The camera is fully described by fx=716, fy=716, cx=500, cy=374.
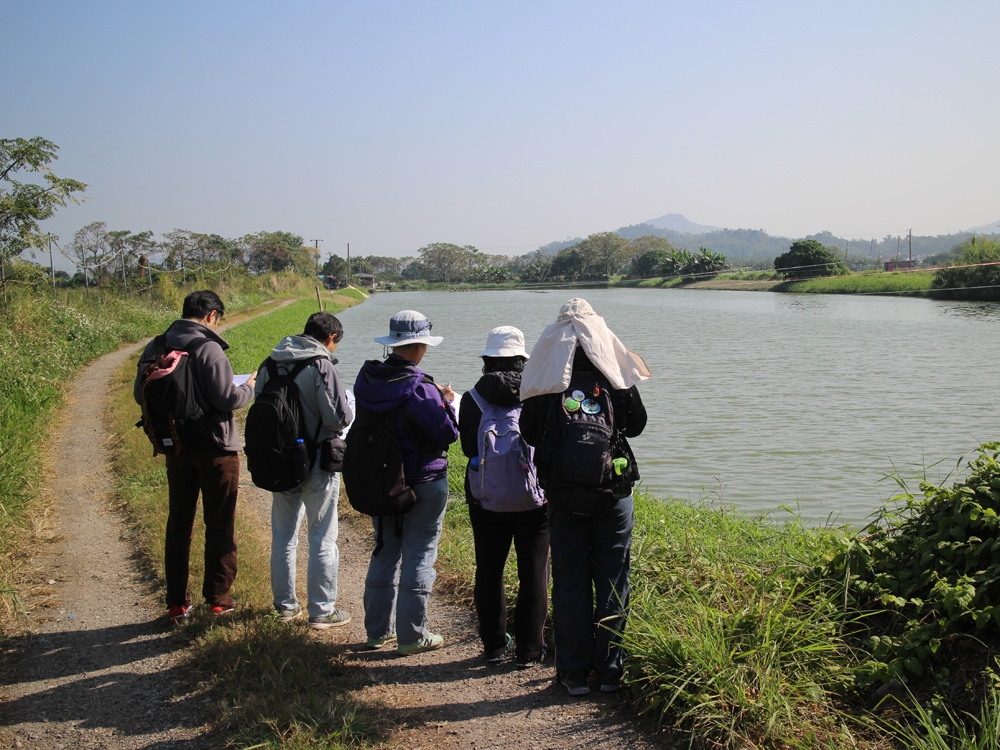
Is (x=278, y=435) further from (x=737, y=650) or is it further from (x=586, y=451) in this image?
(x=737, y=650)

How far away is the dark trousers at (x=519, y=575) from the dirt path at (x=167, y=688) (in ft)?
0.50

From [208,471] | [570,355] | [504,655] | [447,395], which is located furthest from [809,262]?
[208,471]

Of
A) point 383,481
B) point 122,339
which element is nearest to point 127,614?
point 383,481

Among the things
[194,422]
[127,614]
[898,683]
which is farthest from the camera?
[127,614]

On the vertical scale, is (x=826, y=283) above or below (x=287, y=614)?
above

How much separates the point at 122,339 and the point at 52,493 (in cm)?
1351

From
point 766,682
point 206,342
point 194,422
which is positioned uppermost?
point 206,342

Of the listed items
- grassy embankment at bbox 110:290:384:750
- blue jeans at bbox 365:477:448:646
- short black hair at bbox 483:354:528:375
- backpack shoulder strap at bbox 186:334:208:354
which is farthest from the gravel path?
short black hair at bbox 483:354:528:375

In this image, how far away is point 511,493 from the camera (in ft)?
11.4

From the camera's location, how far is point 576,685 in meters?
3.36

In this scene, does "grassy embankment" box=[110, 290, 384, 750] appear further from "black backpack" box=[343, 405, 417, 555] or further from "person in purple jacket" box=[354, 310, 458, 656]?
"black backpack" box=[343, 405, 417, 555]

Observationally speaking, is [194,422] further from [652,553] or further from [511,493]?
[652,553]

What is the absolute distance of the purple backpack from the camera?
3465 mm

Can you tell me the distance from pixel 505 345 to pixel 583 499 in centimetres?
88
